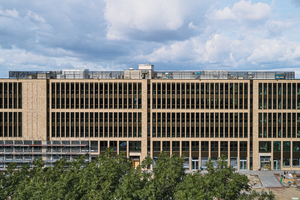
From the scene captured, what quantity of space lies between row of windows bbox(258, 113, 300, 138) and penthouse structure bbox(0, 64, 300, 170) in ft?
0.83

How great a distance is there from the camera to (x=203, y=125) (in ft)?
199

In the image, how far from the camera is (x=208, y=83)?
6038cm

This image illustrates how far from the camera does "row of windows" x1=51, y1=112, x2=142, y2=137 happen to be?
60.0 m

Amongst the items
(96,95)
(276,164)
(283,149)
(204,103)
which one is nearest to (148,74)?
(96,95)

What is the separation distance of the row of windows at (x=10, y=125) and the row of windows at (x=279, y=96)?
229 ft

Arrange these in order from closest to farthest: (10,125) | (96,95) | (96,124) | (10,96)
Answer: (10,125)
(10,96)
(96,124)
(96,95)

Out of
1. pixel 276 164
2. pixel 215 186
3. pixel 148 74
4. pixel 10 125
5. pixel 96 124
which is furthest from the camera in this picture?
pixel 148 74

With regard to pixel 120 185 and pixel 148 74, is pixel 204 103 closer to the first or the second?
pixel 148 74

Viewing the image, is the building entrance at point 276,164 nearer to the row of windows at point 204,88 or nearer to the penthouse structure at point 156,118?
the penthouse structure at point 156,118

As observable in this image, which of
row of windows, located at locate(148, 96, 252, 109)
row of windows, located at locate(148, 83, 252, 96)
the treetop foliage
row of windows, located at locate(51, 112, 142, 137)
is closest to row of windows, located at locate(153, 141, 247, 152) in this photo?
row of windows, located at locate(51, 112, 142, 137)

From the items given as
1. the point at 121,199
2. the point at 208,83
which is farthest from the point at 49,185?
the point at 208,83

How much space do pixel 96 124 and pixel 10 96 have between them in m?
26.0

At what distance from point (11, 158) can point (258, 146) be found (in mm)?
71184

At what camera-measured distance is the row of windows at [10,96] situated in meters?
59.9
